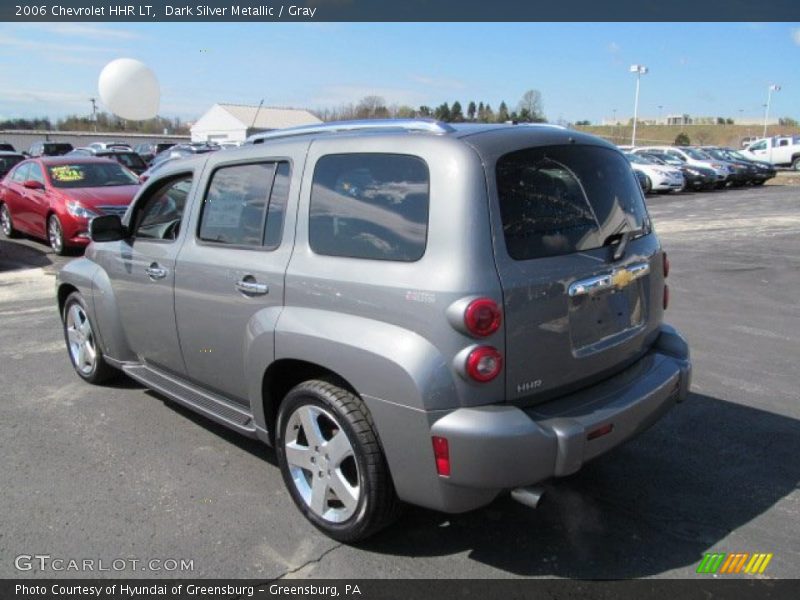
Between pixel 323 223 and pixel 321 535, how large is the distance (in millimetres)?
1508

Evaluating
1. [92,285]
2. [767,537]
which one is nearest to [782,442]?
[767,537]

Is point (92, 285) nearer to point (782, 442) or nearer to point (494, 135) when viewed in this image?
point (494, 135)

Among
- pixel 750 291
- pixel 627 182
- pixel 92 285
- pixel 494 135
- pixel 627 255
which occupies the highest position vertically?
pixel 494 135

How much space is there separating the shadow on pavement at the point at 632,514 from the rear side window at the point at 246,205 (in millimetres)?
1668

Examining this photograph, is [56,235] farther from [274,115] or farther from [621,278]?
[274,115]

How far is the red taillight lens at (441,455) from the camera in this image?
2.53 meters

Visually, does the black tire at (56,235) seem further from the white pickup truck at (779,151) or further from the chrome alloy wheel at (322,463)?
the white pickup truck at (779,151)

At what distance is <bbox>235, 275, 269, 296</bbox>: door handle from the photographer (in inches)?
127

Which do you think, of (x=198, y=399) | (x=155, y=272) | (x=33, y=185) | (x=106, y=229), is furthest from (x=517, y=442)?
(x=33, y=185)

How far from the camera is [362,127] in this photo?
128 inches

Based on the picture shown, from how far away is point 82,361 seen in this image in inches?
205

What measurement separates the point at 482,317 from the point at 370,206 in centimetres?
78

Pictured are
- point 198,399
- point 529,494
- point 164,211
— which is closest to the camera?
point 529,494

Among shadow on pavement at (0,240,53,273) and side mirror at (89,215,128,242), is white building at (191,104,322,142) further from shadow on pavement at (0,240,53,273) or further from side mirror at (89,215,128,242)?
side mirror at (89,215,128,242)
